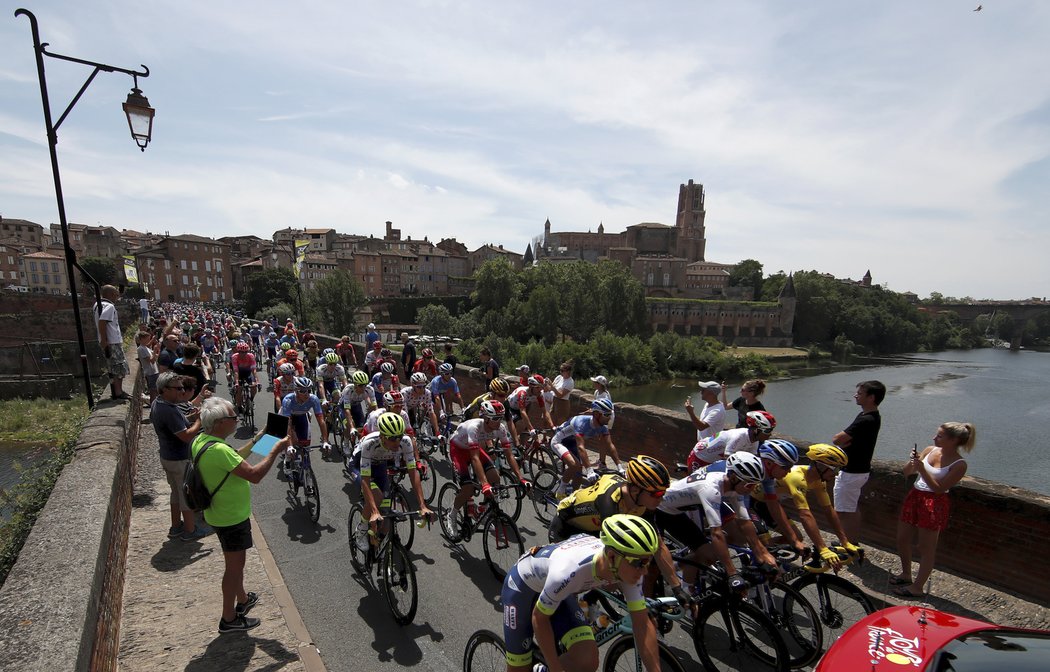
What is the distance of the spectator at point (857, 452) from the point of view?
4.93 metres

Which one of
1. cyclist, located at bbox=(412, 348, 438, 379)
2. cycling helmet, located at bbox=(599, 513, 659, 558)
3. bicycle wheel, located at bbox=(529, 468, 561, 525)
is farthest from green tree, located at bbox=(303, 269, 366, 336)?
cycling helmet, located at bbox=(599, 513, 659, 558)

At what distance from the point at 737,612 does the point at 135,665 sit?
4407mm

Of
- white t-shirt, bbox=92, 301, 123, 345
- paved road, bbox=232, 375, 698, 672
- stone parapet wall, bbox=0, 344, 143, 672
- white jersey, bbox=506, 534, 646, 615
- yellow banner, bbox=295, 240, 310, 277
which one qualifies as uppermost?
yellow banner, bbox=295, 240, 310, 277

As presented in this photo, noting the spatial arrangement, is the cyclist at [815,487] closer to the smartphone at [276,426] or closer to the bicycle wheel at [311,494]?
the smartphone at [276,426]

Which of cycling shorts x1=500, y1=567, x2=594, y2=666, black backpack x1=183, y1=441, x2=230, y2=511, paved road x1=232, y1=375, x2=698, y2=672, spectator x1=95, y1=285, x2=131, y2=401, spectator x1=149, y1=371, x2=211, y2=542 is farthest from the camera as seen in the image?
spectator x1=95, y1=285, x2=131, y2=401

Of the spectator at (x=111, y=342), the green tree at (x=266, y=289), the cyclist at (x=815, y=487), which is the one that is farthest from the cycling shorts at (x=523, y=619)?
the green tree at (x=266, y=289)

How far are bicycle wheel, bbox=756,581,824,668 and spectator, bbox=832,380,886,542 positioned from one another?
5.09 ft

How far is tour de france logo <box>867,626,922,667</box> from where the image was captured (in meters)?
2.30

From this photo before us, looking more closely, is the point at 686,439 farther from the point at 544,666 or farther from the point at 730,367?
the point at 730,367

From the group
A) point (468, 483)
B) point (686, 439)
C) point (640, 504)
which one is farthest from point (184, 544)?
point (686, 439)

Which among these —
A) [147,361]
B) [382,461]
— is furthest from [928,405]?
[147,361]

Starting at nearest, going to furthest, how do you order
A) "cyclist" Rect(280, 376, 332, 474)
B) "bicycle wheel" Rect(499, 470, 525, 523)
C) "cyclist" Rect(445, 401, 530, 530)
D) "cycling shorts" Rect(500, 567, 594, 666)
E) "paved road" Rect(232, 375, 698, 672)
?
"cycling shorts" Rect(500, 567, 594, 666)
"paved road" Rect(232, 375, 698, 672)
"cyclist" Rect(445, 401, 530, 530)
"bicycle wheel" Rect(499, 470, 525, 523)
"cyclist" Rect(280, 376, 332, 474)

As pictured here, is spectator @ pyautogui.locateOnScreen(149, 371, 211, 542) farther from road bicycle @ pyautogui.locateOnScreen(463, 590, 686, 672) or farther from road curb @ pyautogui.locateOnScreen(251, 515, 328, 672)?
road bicycle @ pyautogui.locateOnScreen(463, 590, 686, 672)

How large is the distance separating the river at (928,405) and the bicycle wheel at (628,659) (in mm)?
18803
